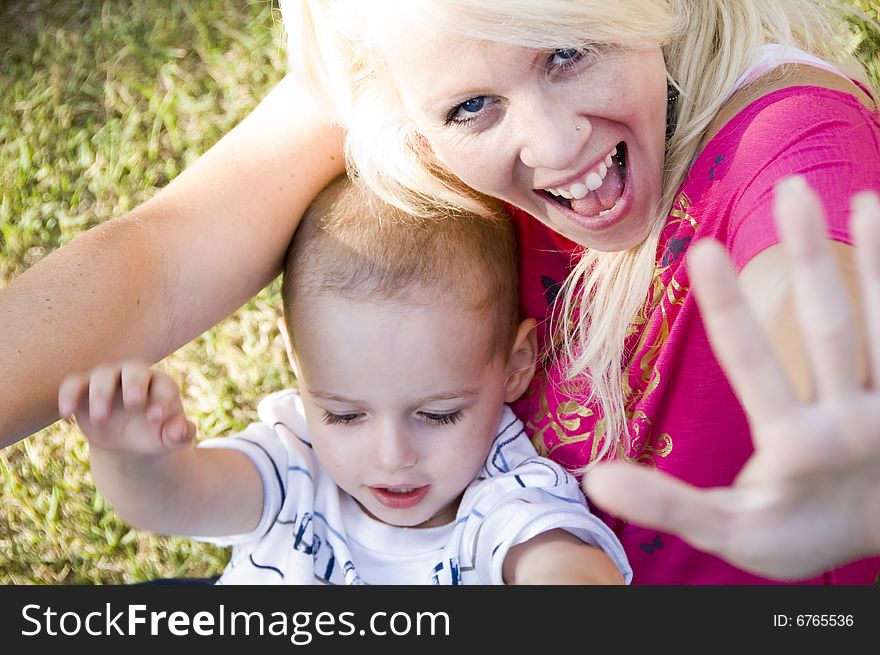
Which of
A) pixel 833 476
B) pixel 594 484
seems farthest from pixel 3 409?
pixel 833 476

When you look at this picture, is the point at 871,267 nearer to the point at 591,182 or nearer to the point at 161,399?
the point at 591,182

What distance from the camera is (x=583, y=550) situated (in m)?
1.57

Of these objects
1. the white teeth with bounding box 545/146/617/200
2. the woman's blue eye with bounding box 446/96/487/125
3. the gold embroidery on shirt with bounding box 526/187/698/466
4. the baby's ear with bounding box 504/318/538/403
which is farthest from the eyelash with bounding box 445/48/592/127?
the baby's ear with bounding box 504/318/538/403

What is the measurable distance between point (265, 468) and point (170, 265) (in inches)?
16.8

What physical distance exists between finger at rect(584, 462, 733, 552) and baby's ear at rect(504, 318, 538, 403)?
969 millimetres

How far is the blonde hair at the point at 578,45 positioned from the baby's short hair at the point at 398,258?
43 mm

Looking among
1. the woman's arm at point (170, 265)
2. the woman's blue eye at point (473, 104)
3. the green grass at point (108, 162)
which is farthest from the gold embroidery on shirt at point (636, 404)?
the green grass at point (108, 162)

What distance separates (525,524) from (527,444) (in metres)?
0.22

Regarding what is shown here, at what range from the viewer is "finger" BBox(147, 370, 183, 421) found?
1255mm

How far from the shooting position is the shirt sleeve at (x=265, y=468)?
1.81m

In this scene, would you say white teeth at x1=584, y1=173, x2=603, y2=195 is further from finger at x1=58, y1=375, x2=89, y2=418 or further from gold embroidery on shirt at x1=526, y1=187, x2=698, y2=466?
finger at x1=58, y1=375, x2=89, y2=418

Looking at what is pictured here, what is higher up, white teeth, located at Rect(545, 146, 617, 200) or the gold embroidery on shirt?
white teeth, located at Rect(545, 146, 617, 200)

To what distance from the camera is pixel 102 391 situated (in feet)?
4.04

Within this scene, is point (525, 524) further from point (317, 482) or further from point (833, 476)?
point (833, 476)
